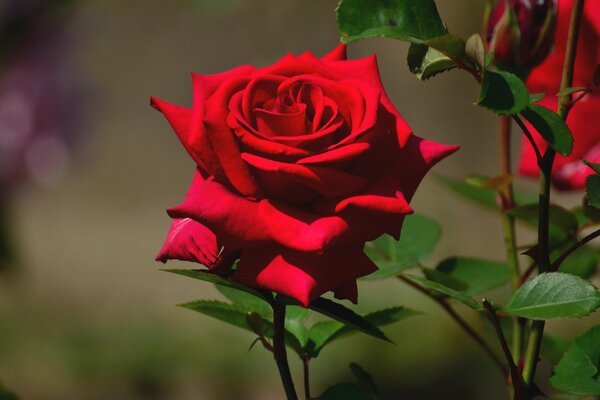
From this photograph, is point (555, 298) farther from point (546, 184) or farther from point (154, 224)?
point (154, 224)

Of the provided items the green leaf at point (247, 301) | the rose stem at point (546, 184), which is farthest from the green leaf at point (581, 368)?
the green leaf at point (247, 301)

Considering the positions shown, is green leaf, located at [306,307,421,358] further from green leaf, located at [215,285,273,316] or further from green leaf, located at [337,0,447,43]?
green leaf, located at [337,0,447,43]

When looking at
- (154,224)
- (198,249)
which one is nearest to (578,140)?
(198,249)

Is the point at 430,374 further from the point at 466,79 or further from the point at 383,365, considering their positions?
the point at 466,79

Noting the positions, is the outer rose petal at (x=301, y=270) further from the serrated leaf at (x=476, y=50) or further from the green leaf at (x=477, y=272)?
the green leaf at (x=477, y=272)

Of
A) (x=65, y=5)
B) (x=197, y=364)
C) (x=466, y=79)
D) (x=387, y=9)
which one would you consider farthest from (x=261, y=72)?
(x=466, y=79)

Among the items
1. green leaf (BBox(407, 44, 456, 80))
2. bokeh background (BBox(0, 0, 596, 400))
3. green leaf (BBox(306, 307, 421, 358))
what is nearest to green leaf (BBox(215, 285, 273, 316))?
green leaf (BBox(306, 307, 421, 358))
